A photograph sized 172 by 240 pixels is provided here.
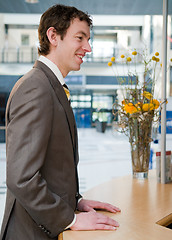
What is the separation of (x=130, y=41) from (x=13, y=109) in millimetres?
8222

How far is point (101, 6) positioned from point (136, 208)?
118 inches

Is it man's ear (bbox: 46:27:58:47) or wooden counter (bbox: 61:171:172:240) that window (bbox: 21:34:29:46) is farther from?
man's ear (bbox: 46:27:58:47)

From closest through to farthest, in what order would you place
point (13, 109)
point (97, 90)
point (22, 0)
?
point (13, 109), point (22, 0), point (97, 90)

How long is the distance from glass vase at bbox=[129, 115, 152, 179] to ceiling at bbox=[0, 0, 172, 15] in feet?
6.81

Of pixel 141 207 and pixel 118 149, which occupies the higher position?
pixel 141 207

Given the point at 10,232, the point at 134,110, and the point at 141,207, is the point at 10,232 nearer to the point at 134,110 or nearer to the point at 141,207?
the point at 141,207

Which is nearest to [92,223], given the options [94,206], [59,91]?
[94,206]

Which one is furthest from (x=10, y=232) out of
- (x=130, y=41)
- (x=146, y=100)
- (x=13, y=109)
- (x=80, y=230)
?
(x=130, y=41)

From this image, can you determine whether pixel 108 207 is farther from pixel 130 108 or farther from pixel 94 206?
pixel 130 108

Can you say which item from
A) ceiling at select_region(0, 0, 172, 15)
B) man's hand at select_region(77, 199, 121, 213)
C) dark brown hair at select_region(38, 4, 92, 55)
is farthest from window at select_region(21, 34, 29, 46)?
man's hand at select_region(77, 199, 121, 213)

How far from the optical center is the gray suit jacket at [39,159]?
2.80 ft

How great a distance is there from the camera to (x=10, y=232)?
1.02 metres

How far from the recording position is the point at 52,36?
1062mm

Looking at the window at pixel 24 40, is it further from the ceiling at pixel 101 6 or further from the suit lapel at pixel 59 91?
the suit lapel at pixel 59 91
